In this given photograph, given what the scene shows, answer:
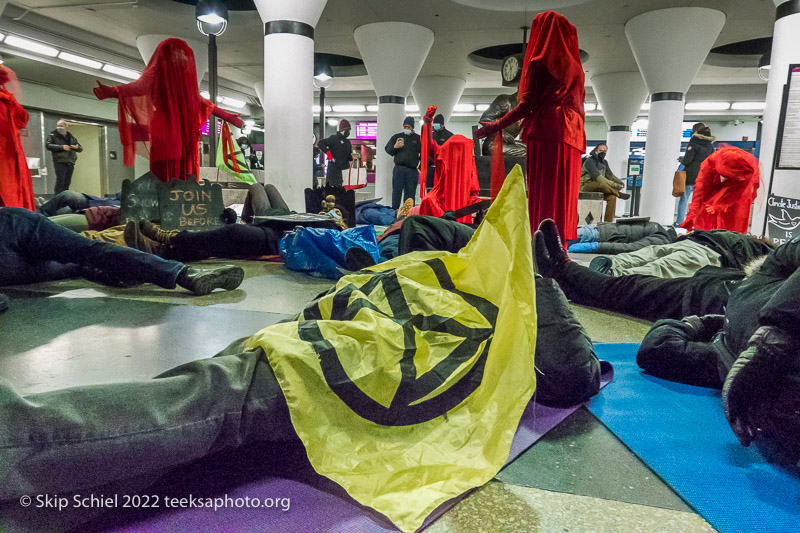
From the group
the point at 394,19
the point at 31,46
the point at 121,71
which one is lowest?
the point at 31,46

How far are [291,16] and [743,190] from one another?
585 cm

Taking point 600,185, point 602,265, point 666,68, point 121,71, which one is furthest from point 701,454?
point 121,71

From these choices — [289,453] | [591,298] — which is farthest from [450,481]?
[591,298]

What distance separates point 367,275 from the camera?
1.48 meters

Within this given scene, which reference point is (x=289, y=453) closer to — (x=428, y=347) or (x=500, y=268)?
(x=428, y=347)

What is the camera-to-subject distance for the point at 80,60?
12.0 metres

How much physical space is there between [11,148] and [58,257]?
3.12 m

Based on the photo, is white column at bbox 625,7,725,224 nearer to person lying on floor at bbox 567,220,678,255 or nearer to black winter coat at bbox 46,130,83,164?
person lying on floor at bbox 567,220,678,255

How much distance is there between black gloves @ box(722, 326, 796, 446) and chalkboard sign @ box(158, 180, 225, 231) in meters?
3.83

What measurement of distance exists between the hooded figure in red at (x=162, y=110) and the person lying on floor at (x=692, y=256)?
3.43m

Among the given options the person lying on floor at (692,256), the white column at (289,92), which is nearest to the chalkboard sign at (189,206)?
the white column at (289,92)

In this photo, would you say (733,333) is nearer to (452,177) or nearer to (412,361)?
(412,361)

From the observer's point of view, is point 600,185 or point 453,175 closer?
point 453,175

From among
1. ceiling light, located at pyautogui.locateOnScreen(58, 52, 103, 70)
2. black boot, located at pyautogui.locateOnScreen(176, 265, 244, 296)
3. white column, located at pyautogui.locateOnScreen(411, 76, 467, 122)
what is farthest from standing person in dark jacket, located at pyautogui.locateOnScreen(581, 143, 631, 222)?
ceiling light, located at pyautogui.locateOnScreen(58, 52, 103, 70)
